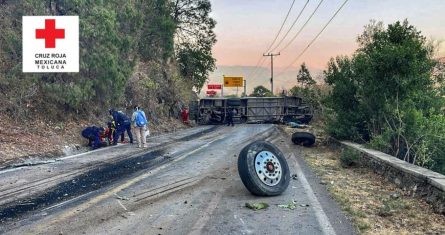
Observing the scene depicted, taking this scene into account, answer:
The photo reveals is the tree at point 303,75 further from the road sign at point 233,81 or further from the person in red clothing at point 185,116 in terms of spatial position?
the person in red clothing at point 185,116

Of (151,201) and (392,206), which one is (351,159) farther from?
(151,201)

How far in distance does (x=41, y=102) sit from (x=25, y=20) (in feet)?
10.4

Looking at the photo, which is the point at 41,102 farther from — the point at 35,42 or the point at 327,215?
the point at 327,215

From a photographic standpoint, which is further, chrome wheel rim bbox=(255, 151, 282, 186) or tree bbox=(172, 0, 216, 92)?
tree bbox=(172, 0, 216, 92)

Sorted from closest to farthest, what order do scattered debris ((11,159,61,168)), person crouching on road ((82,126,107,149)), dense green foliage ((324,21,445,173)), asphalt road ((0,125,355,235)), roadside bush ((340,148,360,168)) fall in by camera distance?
asphalt road ((0,125,355,235)), scattered debris ((11,159,61,168)), roadside bush ((340,148,360,168)), dense green foliage ((324,21,445,173)), person crouching on road ((82,126,107,149))

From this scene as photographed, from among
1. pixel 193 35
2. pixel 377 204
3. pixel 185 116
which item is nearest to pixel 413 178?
pixel 377 204

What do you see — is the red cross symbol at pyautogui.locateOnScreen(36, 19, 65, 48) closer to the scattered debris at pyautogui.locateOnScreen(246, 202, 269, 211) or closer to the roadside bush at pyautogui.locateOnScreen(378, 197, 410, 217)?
the scattered debris at pyautogui.locateOnScreen(246, 202, 269, 211)

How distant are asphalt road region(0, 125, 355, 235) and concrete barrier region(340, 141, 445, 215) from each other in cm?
160

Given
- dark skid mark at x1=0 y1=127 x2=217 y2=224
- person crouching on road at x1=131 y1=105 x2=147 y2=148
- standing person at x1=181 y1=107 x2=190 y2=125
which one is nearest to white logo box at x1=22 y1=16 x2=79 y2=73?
person crouching on road at x1=131 y1=105 x2=147 y2=148

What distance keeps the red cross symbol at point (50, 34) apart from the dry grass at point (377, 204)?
8.87 metres

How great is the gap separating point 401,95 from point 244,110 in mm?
20835

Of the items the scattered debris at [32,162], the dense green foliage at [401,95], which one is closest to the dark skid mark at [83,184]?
the scattered debris at [32,162]

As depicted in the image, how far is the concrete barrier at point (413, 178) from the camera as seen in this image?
20.7 feet

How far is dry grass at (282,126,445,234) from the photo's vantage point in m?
5.50
